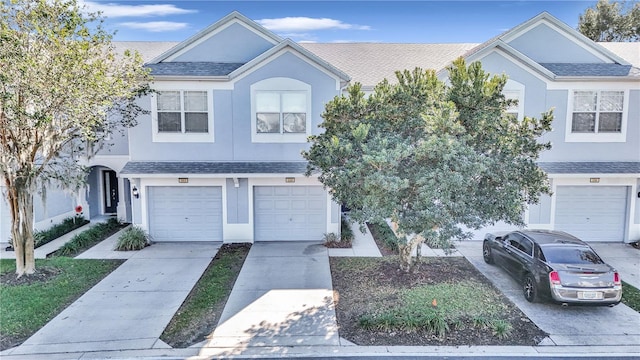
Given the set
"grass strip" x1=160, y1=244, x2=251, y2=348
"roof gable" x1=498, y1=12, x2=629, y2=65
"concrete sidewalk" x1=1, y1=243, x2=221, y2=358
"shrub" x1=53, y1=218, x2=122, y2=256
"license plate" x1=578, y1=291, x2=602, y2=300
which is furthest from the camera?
"roof gable" x1=498, y1=12, x2=629, y2=65

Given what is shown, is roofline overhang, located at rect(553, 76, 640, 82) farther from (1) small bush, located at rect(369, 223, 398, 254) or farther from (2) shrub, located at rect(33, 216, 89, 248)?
(2) shrub, located at rect(33, 216, 89, 248)

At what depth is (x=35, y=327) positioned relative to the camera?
8.38 metres

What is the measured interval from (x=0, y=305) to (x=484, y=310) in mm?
11077

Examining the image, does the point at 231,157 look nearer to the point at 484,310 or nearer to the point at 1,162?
the point at 1,162

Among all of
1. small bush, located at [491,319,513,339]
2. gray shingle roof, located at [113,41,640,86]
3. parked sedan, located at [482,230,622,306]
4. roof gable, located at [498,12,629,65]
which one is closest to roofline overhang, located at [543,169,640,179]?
parked sedan, located at [482,230,622,306]

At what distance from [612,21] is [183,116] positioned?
3730 cm

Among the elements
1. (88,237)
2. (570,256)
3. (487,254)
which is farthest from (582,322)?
(88,237)

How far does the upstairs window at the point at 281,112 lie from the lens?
1451 cm

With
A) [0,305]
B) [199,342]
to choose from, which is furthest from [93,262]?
[199,342]

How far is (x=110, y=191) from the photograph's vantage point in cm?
1958

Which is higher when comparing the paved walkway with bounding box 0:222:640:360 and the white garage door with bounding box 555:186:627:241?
the white garage door with bounding box 555:186:627:241

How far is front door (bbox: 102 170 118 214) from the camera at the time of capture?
1944 centimetres

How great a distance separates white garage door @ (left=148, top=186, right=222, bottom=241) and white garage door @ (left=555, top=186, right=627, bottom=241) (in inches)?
512

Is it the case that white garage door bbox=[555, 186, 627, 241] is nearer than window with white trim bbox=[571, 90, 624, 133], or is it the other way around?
window with white trim bbox=[571, 90, 624, 133]
